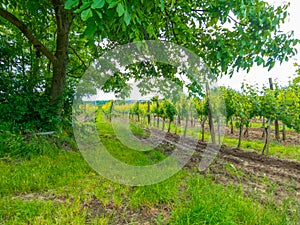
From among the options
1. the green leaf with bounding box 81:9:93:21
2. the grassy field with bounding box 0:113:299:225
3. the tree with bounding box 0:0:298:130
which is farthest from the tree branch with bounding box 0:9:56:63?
the green leaf with bounding box 81:9:93:21

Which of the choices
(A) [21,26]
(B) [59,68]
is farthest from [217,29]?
(A) [21,26]

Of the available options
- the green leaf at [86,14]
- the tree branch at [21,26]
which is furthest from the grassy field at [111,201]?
the tree branch at [21,26]

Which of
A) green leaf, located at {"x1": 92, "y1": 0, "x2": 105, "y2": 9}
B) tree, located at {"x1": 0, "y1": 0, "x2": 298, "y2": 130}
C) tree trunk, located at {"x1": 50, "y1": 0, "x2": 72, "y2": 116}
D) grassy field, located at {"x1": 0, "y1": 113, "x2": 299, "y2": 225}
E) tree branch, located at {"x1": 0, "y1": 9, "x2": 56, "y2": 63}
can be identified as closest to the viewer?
green leaf, located at {"x1": 92, "y1": 0, "x2": 105, "y2": 9}

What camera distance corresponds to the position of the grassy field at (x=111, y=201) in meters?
1.49

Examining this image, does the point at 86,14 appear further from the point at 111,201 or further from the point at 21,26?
the point at 21,26

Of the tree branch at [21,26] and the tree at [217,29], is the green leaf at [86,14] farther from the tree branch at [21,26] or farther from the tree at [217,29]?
the tree branch at [21,26]

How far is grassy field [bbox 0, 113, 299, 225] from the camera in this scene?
4.88 ft

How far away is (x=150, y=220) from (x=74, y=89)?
13.5 feet

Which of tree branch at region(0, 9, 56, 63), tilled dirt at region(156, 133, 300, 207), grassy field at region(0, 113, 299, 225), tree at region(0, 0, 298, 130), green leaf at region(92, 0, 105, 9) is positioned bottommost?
tilled dirt at region(156, 133, 300, 207)

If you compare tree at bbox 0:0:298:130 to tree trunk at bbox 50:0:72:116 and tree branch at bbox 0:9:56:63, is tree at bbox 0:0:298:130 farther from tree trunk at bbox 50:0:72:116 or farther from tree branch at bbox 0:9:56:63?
tree trunk at bbox 50:0:72:116

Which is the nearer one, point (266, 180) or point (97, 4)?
point (97, 4)

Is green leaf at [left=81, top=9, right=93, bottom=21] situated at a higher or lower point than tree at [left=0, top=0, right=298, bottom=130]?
lower

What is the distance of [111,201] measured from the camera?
179 centimetres

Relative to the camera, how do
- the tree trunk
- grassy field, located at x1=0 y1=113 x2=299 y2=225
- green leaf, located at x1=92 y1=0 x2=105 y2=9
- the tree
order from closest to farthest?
green leaf, located at x1=92 y1=0 x2=105 y2=9 < grassy field, located at x1=0 y1=113 x2=299 y2=225 < the tree < the tree trunk
